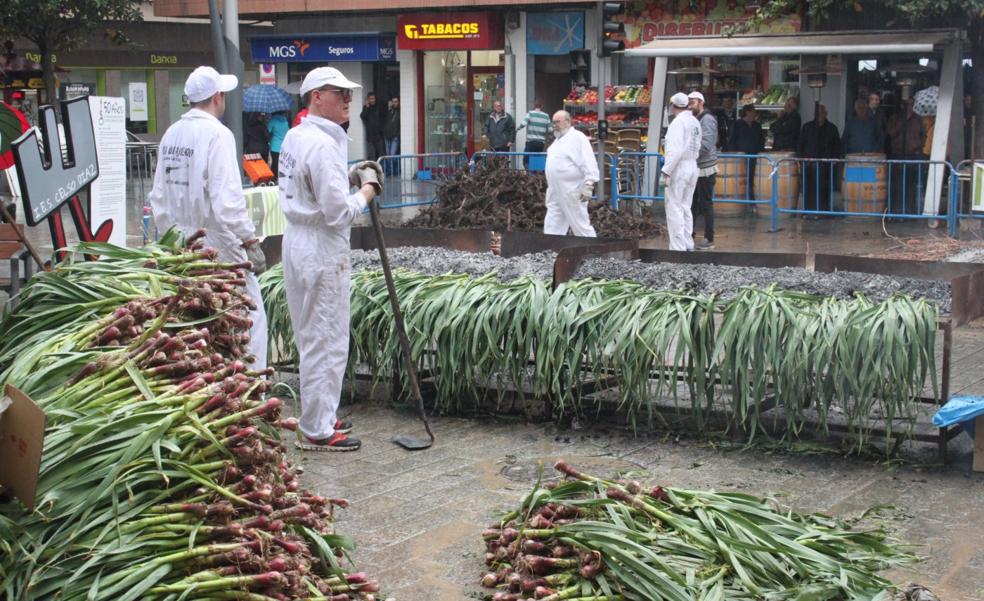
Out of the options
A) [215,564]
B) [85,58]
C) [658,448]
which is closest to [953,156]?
[658,448]

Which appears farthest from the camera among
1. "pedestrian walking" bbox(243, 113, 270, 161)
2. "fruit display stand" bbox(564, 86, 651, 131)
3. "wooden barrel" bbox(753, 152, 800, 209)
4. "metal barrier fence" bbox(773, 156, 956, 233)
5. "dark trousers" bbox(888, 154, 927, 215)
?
"fruit display stand" bbox(564, 86, 651, 131)

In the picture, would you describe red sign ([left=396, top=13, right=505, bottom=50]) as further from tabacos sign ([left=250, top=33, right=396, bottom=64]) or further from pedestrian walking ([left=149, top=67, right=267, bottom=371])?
pedestrian walking ([left=149, top=67, right=267, bottom=371])

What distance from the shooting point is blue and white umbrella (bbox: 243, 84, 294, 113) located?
22.2 meters

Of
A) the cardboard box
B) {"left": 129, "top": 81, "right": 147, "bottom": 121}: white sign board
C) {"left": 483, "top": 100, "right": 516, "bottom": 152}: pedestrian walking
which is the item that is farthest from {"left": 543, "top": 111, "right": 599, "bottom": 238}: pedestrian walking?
{"left": 129, "top": 81, "right": 147, "bottom": 121}: white sign board

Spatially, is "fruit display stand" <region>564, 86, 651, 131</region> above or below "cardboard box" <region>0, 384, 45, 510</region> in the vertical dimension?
above

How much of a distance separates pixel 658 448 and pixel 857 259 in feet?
6.73

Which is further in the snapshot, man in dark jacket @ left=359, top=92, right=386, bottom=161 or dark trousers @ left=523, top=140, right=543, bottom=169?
man in dark jacket @ left=359, top=92, right=386, bottom=161

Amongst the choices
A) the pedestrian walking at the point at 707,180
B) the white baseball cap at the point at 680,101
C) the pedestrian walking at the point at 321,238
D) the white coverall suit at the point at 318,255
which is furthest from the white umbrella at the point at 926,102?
the white coverall suit at the point at 318,255

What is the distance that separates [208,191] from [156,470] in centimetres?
365

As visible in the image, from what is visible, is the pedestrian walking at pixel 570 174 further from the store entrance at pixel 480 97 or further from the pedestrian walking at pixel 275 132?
the store entrance at pixel 480 97

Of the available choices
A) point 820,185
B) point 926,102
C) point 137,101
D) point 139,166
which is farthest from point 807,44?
point 137,101

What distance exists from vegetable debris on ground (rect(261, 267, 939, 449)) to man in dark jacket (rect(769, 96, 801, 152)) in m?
13.2

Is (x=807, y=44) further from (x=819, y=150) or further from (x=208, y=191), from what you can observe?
(x=208, y=191)

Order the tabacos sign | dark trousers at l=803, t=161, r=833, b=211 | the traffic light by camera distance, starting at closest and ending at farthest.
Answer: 1. the traffic light
2. dark trousers at l=803, t=161, r=833, b=211
3. the tabacos sign
